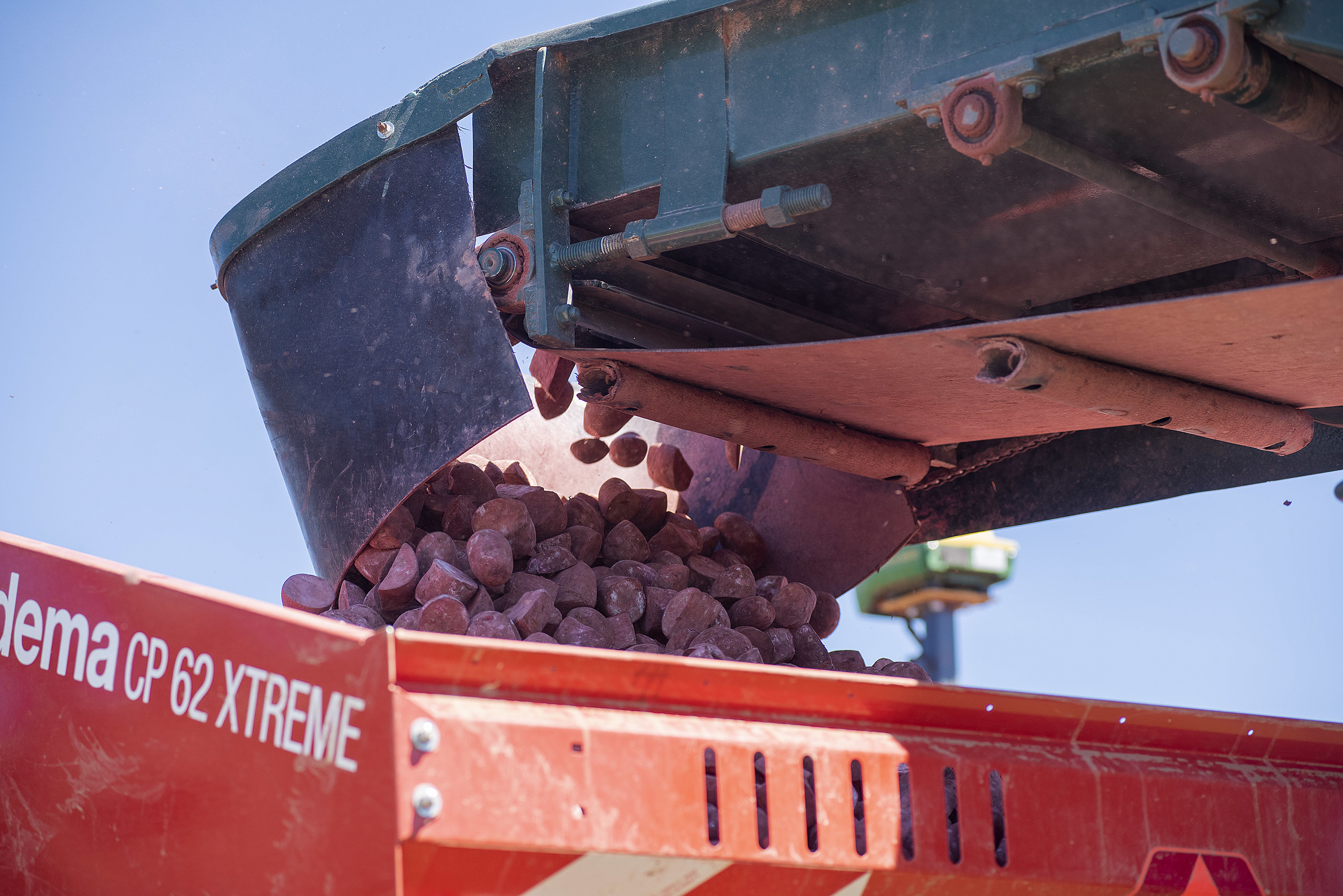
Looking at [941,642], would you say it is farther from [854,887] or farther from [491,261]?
[854,887]

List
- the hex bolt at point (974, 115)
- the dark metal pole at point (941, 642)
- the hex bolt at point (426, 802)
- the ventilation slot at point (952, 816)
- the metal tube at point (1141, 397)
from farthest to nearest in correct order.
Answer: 1. the dark metal pole at point (941, 642)
2. the metal tube at point (1141, 397)
3. the hex bolt at point (974, 115)
4. the ventilation slot at point (952, 816)
5. the hex bolt at point (426, 802)

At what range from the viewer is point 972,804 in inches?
61.2

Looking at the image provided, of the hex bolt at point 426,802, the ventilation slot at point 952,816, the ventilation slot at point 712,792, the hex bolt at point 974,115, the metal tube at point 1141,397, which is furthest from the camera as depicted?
the metal tube at point 1141,397

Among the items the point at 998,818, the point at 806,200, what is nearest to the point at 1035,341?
the point at 806,200

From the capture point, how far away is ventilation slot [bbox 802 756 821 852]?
1.46m

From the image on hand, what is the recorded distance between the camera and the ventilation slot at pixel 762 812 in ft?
4.68

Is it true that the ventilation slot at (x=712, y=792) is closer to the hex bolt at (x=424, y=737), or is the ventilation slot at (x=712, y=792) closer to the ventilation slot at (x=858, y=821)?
the ventilation slot at (x=858, y=821)

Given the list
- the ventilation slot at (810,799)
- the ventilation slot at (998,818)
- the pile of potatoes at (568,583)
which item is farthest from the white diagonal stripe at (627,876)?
the pile of potatoes at (568,583)

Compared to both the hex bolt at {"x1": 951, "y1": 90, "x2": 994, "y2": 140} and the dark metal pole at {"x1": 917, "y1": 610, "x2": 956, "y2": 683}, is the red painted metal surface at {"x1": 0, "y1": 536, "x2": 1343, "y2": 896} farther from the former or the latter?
the dark metal pole at {"x1": 917, "y1": 610, "x2": 956, "y2": 683}

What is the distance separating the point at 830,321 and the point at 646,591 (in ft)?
2.40

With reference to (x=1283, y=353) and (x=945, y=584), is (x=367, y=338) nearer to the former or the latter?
(x=1283, y=353)

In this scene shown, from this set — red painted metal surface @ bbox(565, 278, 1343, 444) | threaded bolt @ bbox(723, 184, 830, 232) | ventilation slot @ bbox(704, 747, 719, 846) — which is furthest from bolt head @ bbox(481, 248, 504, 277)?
ventilation slot @ bbox(704, 747, 719, 846)

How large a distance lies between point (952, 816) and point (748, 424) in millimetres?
1070

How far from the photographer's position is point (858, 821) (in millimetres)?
1558
